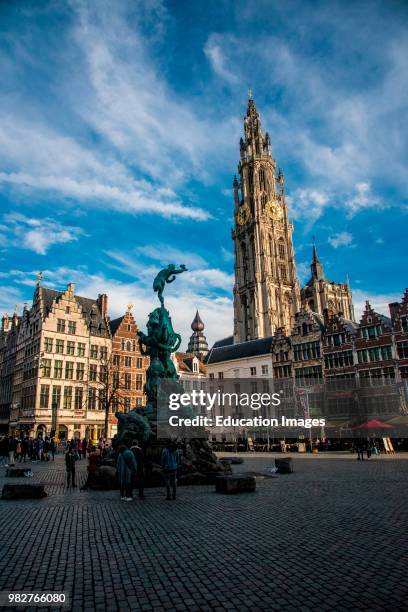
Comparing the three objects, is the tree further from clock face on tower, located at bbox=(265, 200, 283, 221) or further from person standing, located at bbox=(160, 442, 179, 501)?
clock face on tower, located at bbox=(265, 200, 283, 221)

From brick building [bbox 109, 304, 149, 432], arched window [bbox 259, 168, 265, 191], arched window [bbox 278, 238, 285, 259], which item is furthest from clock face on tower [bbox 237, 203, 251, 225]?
brick building [bbox 109, 304, 149, 432]

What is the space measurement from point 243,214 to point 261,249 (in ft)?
46.4

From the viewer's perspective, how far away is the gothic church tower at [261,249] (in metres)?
89.6

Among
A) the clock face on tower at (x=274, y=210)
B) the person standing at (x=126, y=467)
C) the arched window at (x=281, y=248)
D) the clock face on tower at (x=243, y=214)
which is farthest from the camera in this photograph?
the clock face on tower at (x=243, y=214)

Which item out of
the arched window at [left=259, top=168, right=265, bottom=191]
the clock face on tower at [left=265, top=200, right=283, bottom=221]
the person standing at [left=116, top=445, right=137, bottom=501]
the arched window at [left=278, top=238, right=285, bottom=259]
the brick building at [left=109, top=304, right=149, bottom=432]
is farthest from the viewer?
the arched window at [left=259, top=168, right=265, bottom=191]

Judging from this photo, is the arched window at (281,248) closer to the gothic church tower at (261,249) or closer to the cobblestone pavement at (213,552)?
the gothic church tower at (261,249)

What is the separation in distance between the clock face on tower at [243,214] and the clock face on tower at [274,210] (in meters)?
4.59

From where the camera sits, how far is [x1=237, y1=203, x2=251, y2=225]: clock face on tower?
102m

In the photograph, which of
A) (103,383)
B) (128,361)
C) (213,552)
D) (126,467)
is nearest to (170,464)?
(126,467)

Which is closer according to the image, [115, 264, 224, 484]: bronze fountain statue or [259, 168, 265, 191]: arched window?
[115, 264, 224, 484]: bronze fountain statue

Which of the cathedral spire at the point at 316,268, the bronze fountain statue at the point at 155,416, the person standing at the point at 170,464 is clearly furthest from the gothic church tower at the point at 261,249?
the person standing at the point at 170,464

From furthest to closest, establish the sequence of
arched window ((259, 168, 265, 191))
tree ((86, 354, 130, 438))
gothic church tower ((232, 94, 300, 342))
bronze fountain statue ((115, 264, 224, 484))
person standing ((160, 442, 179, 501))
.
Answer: arched window ((259, 168, 265, 191))
gothic church tower ((232, 94, 300, 342))
tree ((86, 354, 130, 438))
bronze fountain statue ((115, 264, 224, 484))
person standing ((160, 442, 179, 501))

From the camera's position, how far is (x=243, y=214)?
104 metres

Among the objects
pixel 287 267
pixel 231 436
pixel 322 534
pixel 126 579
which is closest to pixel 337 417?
pixel 231 436
